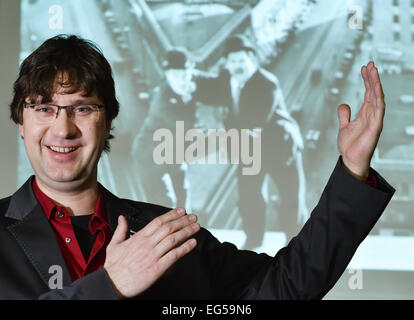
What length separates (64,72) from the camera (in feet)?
4.58

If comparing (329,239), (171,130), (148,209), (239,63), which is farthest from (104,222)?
(239,63)

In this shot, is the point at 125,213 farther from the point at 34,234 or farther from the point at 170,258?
the point at 170,258

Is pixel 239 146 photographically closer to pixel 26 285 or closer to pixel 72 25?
pixel 72 25

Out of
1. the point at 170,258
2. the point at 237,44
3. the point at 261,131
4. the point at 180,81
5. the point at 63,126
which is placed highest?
the point at 63,126

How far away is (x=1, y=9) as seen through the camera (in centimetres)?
336

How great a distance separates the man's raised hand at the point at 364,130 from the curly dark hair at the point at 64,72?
1.87 ft

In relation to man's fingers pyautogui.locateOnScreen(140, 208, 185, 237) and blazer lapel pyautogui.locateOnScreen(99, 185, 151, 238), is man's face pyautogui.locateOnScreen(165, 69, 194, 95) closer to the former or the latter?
blazer lapel pyautogui.locateOnScreen(99, 185, 151, 238)

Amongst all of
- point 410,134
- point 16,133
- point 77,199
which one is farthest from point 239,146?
point 77,199

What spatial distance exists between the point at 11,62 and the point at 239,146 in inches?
53.1

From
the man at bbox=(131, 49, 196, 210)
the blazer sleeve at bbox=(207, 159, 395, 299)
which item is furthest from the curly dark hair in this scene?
the man at bbox=(131, 49, 196, 210)

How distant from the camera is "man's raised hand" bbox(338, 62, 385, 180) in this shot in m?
1.26

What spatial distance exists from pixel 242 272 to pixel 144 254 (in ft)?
1.40
